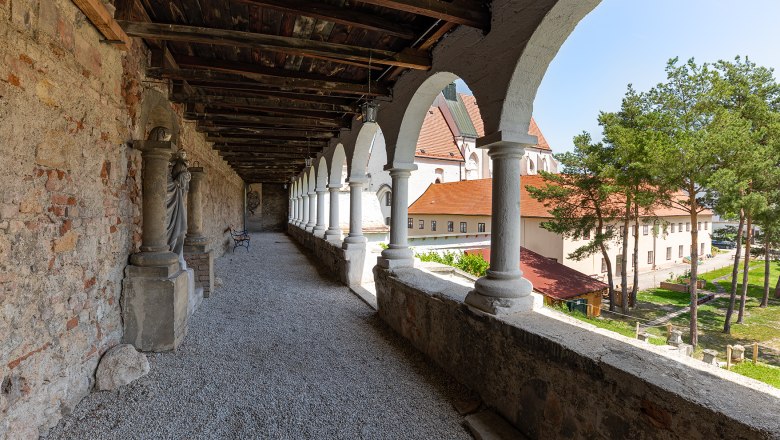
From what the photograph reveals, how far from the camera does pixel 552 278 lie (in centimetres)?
1427

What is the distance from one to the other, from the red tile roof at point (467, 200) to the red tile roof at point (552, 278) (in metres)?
3.80

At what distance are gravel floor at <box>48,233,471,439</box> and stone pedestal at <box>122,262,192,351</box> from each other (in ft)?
0.53

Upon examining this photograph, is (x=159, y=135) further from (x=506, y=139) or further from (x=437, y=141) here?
(x=437, y=141)

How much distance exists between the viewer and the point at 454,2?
2.96m

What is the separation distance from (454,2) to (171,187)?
3505 mm

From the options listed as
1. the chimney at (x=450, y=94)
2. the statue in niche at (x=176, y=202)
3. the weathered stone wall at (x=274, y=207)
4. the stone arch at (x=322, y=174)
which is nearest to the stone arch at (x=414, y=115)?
the statue in niche at (x=176, y=202)

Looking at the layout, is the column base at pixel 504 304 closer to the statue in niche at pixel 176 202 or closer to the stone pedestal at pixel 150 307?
the stone pedestal at pixel 150 307

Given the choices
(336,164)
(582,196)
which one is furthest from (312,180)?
(582,196)

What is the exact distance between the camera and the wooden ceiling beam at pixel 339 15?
9.39 feet

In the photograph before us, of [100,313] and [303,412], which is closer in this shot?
[303,412]

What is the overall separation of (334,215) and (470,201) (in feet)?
50.1

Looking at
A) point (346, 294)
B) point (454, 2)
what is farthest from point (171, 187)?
point (454, 2)

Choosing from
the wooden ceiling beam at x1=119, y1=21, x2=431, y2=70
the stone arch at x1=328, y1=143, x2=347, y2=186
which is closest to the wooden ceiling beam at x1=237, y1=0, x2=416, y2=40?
the wooden ceiling beam at x1=119, y1=21, x2=431, y2=70

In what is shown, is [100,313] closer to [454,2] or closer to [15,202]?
[15,202]
